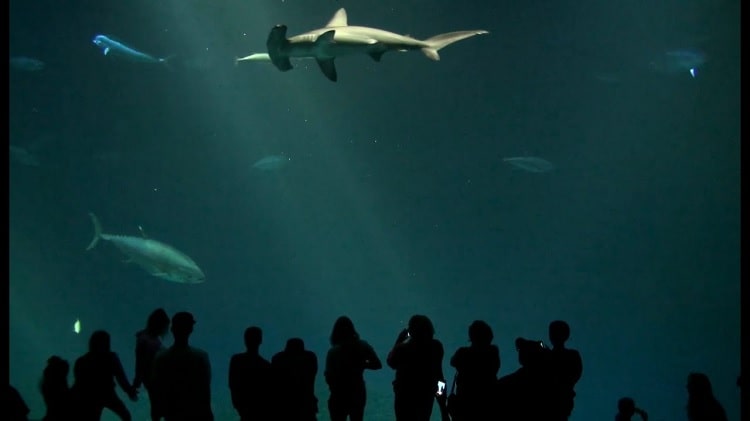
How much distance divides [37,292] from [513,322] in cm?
2095

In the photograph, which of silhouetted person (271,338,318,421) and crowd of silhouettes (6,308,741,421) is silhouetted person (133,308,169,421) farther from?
silhouetted person (271,338,318,421)

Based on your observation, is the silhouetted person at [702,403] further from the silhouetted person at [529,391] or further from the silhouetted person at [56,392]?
the silhouetted person at [56,392]

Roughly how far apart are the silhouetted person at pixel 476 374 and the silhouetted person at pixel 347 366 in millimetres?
577

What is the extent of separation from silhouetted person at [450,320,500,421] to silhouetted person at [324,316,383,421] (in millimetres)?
577

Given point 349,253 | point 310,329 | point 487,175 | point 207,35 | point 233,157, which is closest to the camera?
point 207,35

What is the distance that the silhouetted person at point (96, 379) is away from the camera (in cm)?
351

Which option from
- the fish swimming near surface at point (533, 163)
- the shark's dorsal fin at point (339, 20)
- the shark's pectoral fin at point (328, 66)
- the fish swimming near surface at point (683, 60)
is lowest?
the shark's pectoral fin at point (328, 66)

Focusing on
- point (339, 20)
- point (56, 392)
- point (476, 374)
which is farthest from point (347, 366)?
point (339, 20)

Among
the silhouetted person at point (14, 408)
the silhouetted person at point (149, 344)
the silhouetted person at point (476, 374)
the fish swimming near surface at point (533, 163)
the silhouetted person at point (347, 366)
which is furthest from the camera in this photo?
the fish swimming near surface at point (533, 163)

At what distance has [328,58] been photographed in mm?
4734

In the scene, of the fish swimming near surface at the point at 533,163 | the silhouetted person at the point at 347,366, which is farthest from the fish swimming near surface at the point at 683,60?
the silhouetted person at the point at 347,366

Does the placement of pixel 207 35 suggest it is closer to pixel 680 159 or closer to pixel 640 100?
pixel 640 100

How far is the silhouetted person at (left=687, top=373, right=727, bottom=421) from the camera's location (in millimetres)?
3385
